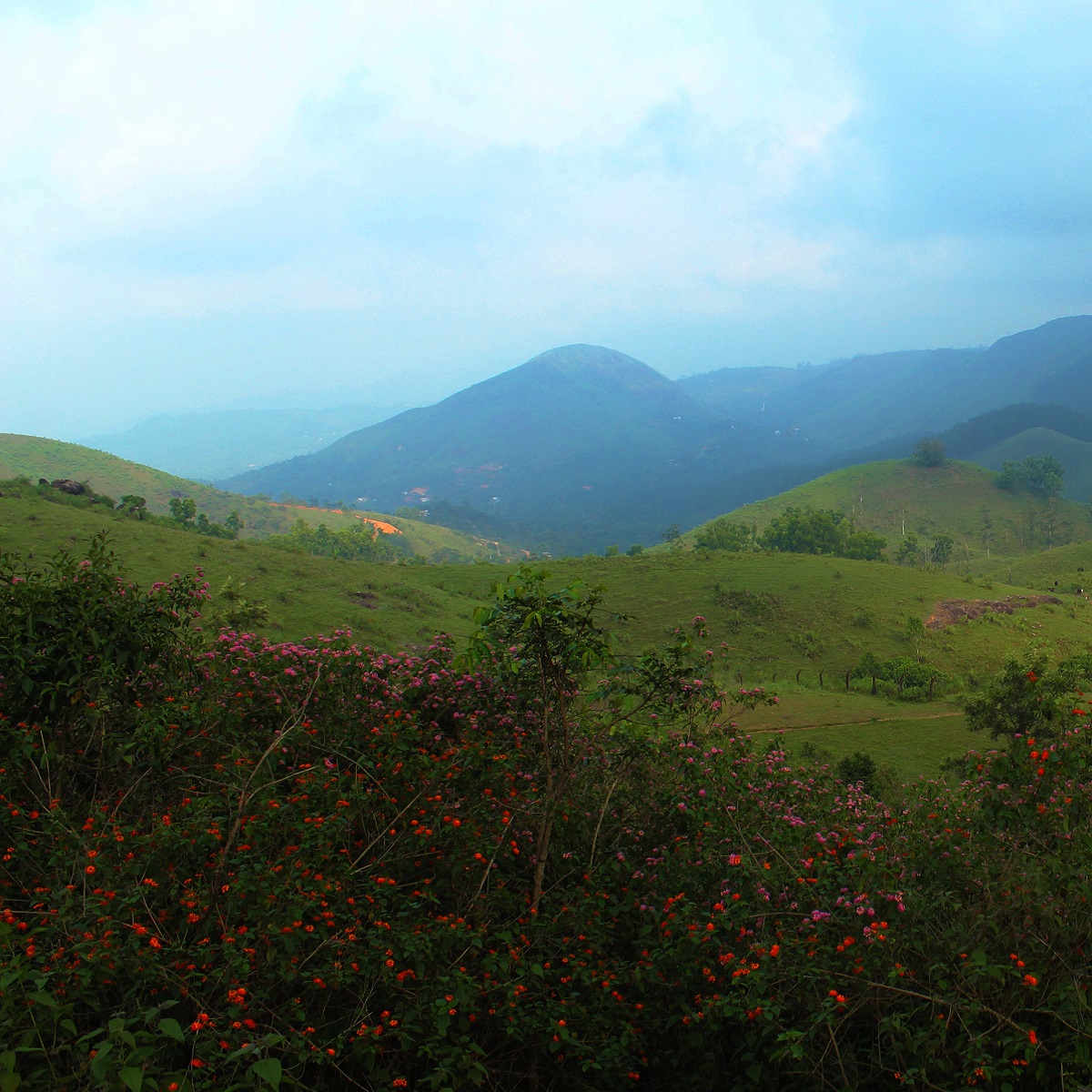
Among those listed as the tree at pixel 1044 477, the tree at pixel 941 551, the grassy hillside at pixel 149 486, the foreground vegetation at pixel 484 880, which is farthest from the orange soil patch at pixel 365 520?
the foreground vegetation at pixel 484 880

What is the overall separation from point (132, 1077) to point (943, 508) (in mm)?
115650

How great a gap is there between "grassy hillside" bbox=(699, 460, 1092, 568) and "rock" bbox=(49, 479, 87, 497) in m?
66.5

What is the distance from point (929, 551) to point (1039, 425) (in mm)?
117754

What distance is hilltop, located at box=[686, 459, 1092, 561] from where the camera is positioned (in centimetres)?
9856

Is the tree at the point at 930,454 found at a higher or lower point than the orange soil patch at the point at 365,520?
higher

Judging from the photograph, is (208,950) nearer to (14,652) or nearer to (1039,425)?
(14,652)

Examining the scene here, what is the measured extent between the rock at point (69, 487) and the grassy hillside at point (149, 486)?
57.8 metres

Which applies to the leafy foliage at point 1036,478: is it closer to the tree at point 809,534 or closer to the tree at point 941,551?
the tree at point 941,551

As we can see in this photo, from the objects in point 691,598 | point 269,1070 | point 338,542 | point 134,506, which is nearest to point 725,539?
point 691,598

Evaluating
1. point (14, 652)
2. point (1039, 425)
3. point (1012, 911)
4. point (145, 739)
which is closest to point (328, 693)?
point (145, 739)

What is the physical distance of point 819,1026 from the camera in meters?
3.84

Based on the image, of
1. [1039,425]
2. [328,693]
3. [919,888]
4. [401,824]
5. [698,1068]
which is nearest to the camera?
[698,1068]

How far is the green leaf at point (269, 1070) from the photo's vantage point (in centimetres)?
296

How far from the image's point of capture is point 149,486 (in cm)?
10788
